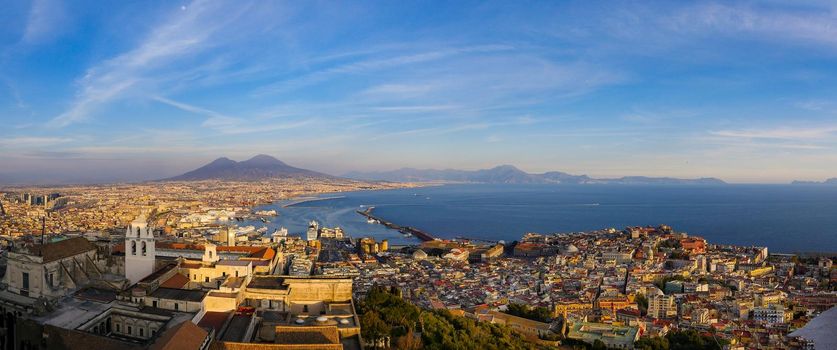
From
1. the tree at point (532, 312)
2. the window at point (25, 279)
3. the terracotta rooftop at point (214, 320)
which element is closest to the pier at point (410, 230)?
the tree at point (532, 312)

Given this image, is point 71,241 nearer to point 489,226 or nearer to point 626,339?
point 626,339

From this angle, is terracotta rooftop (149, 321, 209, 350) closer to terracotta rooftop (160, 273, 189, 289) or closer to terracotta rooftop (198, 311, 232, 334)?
terracotta rooftop (198, 311, 232, 334)

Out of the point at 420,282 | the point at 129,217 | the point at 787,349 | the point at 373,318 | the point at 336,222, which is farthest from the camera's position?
the point at 336,222

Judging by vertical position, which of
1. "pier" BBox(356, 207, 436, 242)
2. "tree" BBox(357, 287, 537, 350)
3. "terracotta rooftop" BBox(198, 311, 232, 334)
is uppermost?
"terracotta rooftop" BBox(198, 311, 232, 334)

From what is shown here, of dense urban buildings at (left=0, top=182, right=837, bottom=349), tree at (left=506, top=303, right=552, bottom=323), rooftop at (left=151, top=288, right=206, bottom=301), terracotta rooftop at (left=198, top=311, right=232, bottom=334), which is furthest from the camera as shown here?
tree at (left=506, top=303, right=552, bottom=323)

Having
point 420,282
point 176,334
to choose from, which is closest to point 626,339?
point 420,282

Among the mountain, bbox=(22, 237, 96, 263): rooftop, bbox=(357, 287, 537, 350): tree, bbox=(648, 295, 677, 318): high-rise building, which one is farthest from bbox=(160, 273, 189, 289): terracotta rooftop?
the mountain

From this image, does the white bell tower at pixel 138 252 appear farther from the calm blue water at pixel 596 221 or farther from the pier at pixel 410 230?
the calm blue water at pixel 596 221

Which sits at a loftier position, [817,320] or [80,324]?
[80,324]
